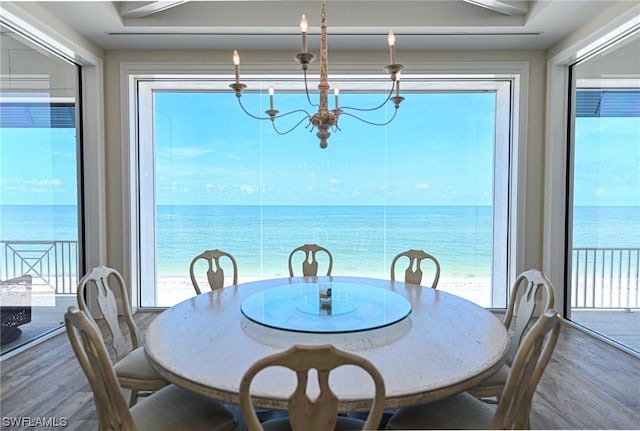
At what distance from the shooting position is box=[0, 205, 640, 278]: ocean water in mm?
4547

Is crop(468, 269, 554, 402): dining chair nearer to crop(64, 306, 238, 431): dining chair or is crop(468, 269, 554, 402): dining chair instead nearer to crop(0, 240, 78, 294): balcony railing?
crop(64, 306, 238, 431): dining chair

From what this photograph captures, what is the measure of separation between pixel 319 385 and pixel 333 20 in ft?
10.2

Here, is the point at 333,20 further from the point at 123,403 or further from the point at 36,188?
the point at 123,403

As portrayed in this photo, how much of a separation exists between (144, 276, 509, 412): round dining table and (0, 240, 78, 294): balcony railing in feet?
6.25

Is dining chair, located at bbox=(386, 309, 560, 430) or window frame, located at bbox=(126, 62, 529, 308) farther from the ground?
window frame, located at bbox=(126, 62, 529, 308)

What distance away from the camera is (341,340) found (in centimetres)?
149

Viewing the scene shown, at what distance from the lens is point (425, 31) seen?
3.32 metres

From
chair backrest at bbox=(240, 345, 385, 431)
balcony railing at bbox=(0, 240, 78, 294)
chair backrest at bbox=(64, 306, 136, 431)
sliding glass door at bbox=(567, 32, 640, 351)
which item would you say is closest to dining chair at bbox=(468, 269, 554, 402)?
chair backrest at bbox=(240, 345, 385, 431)

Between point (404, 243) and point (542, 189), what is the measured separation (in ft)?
6.33

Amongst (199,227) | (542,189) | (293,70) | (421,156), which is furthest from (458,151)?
(199,227)

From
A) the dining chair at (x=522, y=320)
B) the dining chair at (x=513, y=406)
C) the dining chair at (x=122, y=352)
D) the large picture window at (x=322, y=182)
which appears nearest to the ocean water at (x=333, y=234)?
the large picture window at (x=322, y=182)

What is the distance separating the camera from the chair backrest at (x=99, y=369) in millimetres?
1224

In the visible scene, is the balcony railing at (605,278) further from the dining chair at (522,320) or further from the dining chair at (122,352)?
the dining chair at (122,352)

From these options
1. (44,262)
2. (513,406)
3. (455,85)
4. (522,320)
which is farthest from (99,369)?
(455,85)
